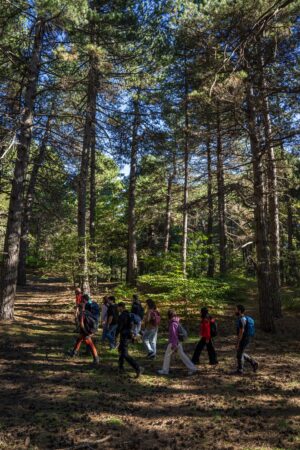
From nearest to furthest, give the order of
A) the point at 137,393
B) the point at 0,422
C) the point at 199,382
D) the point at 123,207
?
the point at 0,422
the point at 137,393
the point at 199,382
the point at 123,207

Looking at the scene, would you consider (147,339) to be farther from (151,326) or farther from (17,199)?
(17,199)

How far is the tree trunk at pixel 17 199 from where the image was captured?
12461 mm

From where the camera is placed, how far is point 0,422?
20.1ft

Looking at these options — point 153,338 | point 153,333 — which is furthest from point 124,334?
point 153,338

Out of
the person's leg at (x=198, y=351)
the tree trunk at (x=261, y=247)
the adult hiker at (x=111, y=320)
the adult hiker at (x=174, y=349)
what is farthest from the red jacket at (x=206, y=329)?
the tree trunk at (x=261, y=247)

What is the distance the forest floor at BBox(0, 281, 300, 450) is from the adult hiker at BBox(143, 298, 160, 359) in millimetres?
363


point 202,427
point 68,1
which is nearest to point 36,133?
point 68,1

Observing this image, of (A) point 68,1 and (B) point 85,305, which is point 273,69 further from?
(B) point 85,305

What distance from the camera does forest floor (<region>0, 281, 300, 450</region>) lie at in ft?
19.4

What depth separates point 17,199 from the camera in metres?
12.8

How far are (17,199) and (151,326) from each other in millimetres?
6443

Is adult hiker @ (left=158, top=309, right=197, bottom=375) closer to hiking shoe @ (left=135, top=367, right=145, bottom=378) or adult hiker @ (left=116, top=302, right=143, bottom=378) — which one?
hiking shoe @ (left=135, top=367, right=145, bottom=378)

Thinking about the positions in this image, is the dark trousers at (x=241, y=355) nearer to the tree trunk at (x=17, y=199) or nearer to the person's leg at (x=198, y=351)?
the person's leg at (x=198, y=351)

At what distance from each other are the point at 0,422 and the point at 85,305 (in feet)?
15.4
